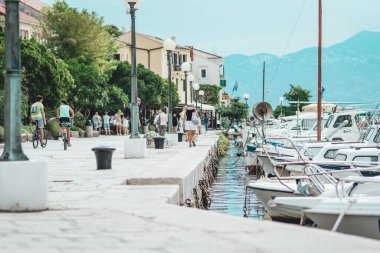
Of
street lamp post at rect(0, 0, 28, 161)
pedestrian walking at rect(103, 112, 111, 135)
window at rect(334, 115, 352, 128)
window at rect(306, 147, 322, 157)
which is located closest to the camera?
street lamp post at rect(0, 0, 28, 161)

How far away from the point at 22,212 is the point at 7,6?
8.16ft

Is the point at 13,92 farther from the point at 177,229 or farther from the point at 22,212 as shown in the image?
the point at 177,229

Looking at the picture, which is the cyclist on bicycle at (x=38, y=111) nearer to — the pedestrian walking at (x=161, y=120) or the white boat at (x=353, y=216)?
the pedestrian walking at (x=161, y=120)

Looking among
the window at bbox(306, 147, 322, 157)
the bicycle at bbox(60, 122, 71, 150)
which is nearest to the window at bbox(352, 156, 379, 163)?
the window at bbox(306, 147, 322, 157)

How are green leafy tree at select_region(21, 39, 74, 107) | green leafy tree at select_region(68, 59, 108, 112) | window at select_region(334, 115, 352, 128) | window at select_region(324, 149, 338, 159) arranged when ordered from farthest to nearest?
green leafy tree at select_region(68, 59, 108, 112), green leafy tree at select_region(21, 39, 74, 107), window at select_region(334, 115, 352, 128), window at select_region(324, 149, 338, 159)

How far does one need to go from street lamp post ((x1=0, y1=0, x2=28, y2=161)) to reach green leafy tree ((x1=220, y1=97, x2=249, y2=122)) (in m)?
77.5

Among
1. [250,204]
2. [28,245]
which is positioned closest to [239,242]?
[28,245]

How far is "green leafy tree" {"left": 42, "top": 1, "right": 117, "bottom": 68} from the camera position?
5922cm

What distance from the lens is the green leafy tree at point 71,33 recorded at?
5922 cm

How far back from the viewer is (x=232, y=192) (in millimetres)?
25406

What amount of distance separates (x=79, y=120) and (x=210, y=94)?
62044 millimetres

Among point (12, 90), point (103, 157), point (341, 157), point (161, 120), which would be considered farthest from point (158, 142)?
point (12, 90)

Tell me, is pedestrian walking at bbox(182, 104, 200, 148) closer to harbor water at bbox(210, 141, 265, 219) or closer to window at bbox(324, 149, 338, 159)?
harbor water at bbox(210, 141, 265, 219)

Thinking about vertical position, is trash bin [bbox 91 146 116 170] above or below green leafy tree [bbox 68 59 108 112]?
below
